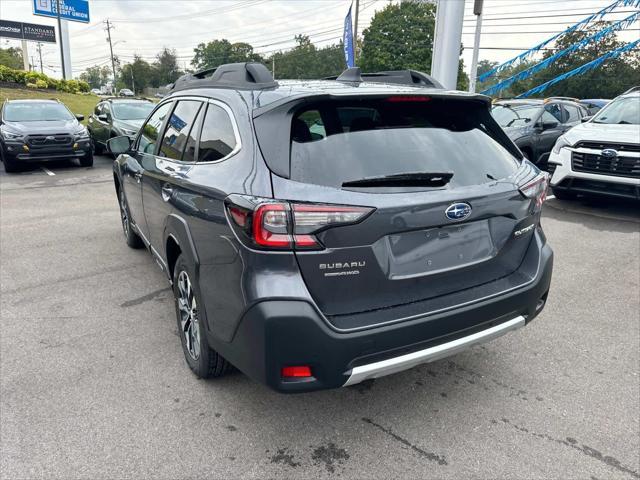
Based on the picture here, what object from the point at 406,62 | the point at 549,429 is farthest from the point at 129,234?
the point at 406,62

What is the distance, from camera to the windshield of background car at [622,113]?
25.4ft

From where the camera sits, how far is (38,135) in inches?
427

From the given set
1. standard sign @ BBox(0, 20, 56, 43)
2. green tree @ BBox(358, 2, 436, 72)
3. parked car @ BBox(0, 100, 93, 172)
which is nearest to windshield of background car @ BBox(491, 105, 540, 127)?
parked car @ BBox(0, 100, 93, 172)

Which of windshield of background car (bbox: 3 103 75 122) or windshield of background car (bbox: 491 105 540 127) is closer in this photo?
windshield of background car (bbox: 491 105 540 127)

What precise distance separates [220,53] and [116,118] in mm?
98862

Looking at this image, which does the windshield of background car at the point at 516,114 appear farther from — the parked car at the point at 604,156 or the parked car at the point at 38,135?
the parked car at the point at 38,135

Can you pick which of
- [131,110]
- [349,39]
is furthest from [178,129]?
[349,39]

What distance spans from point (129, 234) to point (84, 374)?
9.01 ft

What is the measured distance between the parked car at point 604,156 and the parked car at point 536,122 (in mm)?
1530

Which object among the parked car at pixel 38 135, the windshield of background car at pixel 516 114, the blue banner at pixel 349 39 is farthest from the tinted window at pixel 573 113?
the parked car at pixel 38 135

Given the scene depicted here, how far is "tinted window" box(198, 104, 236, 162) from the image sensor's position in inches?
103

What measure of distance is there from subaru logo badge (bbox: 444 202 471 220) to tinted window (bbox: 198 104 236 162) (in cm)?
112

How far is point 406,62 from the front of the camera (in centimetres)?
6378

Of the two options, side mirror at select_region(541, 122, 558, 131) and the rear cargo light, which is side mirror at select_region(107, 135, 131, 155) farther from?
side mirror at select_region(541, 122, 558, 131)
